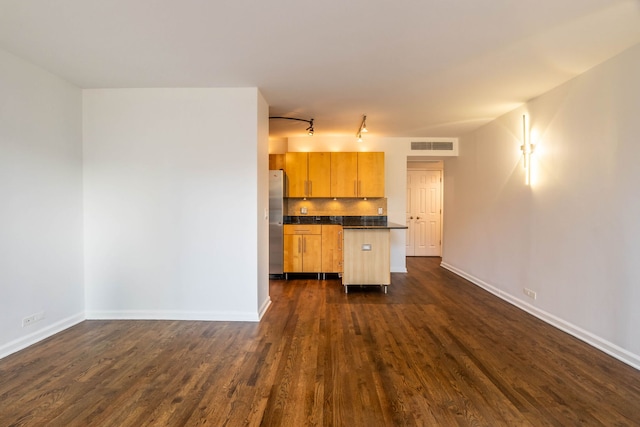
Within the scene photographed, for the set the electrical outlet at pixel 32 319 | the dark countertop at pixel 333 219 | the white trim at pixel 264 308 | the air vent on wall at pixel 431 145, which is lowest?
the white trim at pixel 264 308

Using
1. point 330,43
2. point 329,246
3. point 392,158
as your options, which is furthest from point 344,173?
point 330,43

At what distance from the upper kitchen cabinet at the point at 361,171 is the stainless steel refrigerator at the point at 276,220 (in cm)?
101

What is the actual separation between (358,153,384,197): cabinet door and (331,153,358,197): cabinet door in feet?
0.36

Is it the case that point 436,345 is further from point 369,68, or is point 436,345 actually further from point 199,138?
point 199,138

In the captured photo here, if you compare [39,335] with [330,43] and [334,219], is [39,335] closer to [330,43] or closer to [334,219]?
[330,43]

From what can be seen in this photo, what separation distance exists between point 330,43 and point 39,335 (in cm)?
374

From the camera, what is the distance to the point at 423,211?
792 cm

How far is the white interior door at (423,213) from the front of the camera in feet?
25.9

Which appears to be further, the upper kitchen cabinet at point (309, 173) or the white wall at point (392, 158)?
the white wall at point (392, 158)

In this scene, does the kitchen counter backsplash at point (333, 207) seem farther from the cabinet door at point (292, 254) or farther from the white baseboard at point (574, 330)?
the white baseboard at point (574, 330)

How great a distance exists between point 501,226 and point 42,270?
5.42m

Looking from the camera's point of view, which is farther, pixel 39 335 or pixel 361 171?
pixel 361 171

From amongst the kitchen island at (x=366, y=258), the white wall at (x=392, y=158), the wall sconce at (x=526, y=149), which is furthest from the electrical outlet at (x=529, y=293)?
the white wall at (x=392, y=158)

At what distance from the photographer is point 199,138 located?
11.1 feet
